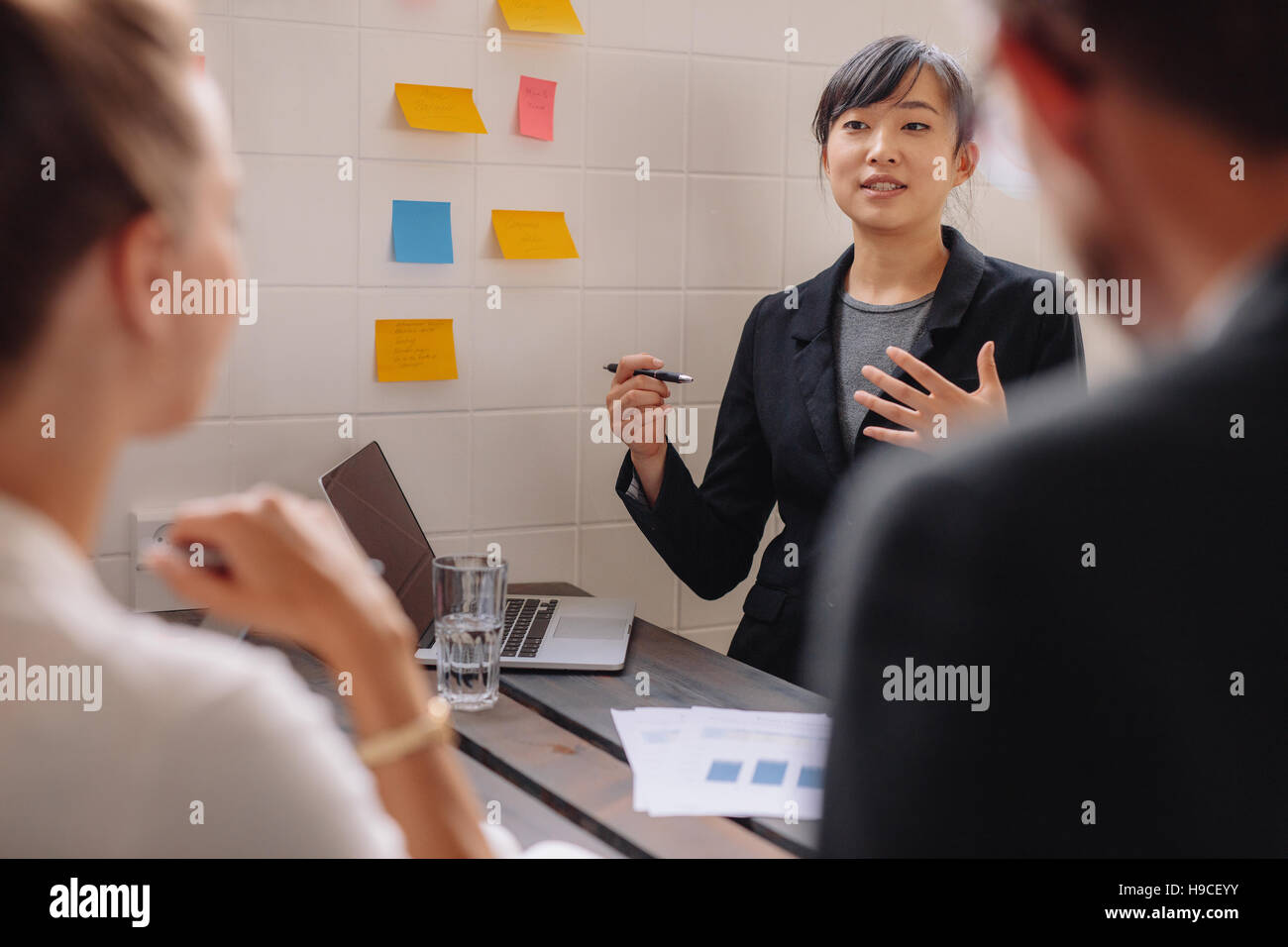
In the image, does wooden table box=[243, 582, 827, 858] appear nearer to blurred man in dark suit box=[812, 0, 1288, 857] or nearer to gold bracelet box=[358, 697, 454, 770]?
gold bracelet box=[358, 697, 454, 770]

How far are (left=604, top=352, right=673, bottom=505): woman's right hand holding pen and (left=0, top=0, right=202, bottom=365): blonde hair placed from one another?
1353mm

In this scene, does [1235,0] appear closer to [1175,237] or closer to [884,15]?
[1175,237]

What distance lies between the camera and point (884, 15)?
2471 mm

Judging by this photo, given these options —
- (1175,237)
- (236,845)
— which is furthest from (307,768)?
(1175,237)

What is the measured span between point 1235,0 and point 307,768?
1.83 feet

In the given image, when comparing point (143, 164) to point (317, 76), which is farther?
point (317, 76)

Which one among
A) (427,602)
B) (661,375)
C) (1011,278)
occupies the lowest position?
(427,602)

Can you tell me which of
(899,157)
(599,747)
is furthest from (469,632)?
(899,157)

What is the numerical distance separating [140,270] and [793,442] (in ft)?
5.22

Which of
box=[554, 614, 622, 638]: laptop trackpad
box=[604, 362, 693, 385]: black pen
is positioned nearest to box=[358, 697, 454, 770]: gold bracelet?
box=[554, 614, 622, 638]: laptop trackpad

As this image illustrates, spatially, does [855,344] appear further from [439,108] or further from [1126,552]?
[1126,552]

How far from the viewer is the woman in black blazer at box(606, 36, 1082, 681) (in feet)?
6.76

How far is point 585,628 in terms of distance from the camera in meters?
1.71

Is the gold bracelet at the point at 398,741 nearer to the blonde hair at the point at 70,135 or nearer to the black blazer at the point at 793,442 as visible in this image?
the blonde hair at the point at 70,135
